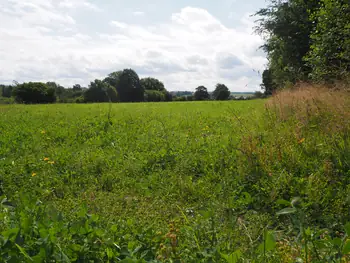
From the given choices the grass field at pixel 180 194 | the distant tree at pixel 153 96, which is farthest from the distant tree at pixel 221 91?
the grass field at pixel 180 194

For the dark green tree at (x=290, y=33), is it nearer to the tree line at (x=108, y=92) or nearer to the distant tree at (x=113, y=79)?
the tree line at (x=108, y=92)

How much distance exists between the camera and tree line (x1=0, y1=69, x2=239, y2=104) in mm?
43656

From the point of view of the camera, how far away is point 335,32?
8703mm

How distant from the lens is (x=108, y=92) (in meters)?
51.5

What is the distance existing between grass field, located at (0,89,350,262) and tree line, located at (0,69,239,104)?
92.2ft

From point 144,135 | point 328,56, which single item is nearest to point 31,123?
point 144,135

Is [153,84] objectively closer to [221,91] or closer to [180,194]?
[221,91]

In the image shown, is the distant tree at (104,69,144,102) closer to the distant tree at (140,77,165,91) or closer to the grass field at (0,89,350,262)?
the distant tree at (140,77,165,91)

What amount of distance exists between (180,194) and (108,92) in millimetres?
49202

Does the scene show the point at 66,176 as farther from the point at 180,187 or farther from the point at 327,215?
the point at 327,215

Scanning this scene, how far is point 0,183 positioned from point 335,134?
4.91 m

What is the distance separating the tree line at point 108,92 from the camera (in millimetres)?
43656

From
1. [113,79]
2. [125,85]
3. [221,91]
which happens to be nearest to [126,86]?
[125,85]

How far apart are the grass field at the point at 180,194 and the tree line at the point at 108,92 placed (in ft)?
92.2
